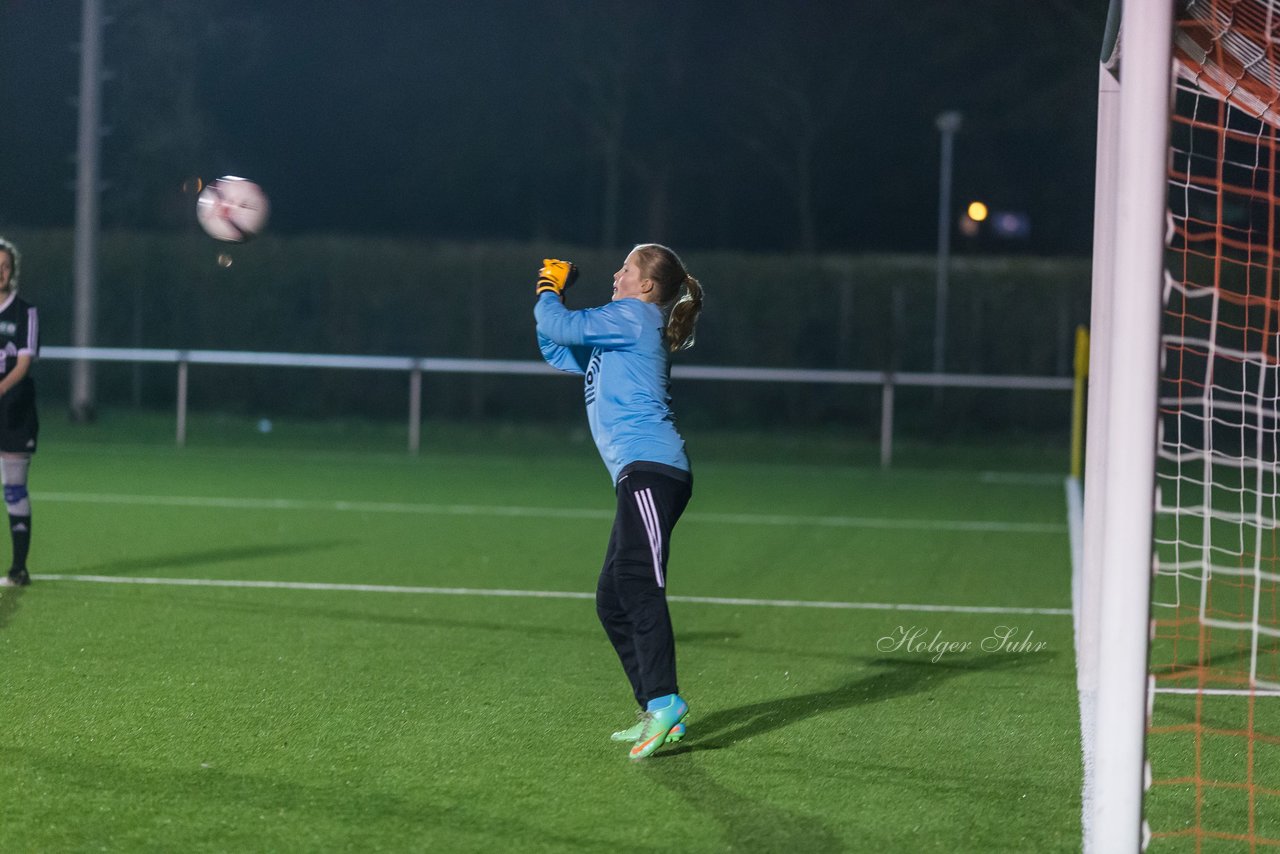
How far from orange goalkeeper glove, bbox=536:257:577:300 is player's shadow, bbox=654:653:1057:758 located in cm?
161

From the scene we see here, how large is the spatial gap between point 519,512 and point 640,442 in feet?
24.7

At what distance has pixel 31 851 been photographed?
13.3 ft

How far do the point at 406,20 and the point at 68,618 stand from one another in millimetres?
35913

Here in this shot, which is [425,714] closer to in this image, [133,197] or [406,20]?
Result: [133,197]

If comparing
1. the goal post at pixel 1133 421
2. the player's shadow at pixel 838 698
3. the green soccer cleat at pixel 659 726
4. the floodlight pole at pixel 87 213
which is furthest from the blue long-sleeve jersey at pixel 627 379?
the floodlight pole at pixel 87 213

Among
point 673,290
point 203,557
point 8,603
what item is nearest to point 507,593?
point 203,557

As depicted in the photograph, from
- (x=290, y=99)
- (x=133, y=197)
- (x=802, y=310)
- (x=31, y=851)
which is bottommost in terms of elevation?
(x=31, y=851)

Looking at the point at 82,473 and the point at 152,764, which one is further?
the point at 82,473

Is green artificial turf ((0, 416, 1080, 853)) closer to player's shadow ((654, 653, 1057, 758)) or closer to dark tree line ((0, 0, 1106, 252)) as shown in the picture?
player's shadow ((654, 653, 1057, 758))

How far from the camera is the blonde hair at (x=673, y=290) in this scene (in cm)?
531

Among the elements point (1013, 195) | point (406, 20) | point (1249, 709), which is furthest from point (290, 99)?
point (1249, 709)

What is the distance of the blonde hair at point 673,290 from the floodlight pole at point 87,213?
1716 cm

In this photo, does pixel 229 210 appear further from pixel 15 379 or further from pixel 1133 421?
pixel 1133 421

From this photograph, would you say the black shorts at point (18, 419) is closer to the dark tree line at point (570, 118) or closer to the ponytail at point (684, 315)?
the ponytail at point (684, 315)
